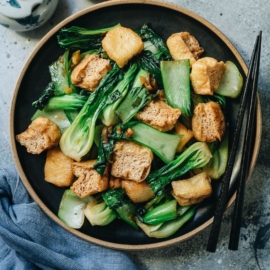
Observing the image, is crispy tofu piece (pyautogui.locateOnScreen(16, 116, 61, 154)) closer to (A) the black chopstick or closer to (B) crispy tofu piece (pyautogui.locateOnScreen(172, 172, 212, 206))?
(B) crispy tofu piece (pyautogui.locateOnScreen(172, 172, 212, 206))

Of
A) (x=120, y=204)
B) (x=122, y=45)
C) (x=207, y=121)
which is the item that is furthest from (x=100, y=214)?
(x=122, y=45)

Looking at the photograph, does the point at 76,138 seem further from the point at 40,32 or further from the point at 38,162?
the point at 40,32

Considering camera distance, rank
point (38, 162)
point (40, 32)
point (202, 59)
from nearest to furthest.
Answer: point (202, 59) < point (38, 162) < point (40, 32)

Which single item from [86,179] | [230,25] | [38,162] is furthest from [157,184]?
[230,25]

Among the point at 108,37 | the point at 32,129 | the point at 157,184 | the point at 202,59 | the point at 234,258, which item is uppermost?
the point at 108,37

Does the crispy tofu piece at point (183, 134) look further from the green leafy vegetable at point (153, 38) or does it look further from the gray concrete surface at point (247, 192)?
the gray concrete surface at point (247, 192)

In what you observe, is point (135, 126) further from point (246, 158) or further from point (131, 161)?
point (246, 158)

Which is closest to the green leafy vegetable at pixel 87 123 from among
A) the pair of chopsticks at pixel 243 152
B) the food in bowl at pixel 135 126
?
the food in bowl at pixel 135 126
